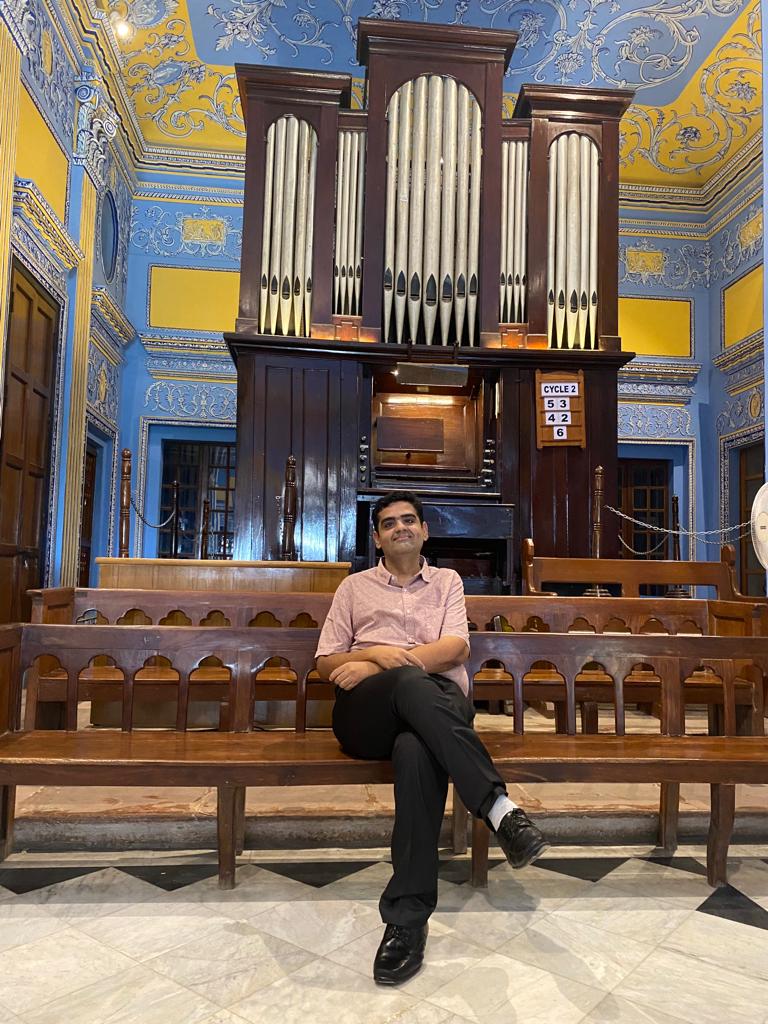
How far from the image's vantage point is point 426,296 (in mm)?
6070

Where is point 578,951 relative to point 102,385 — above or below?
below

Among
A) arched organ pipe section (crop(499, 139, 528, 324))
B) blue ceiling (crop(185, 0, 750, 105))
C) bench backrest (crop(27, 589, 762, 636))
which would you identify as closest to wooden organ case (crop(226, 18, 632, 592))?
arched organ pipe section (crop(499, 139, 528, 324))

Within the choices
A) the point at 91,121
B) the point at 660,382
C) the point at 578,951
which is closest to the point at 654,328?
the point at 660,382

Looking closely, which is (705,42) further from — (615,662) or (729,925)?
(729,925)

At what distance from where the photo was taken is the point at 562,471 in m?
6.00

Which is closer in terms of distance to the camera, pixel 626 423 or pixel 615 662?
pixel 615 662

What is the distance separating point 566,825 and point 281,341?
4190 mm

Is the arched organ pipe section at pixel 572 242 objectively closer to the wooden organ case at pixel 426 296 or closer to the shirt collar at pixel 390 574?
the wooden organ case at pixel 426 296

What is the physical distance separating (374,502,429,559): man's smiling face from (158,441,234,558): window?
7153 mm

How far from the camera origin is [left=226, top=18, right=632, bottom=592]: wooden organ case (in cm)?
587

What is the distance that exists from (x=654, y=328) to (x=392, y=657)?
851 cm

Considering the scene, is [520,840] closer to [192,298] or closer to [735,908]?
[735,908]

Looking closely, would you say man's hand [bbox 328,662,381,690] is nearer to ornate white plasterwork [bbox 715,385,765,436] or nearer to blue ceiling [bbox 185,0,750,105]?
blue ceiling [bbox 185,0,750,105]

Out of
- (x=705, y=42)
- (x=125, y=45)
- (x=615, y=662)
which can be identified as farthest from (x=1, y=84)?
(x=705, y=42)
